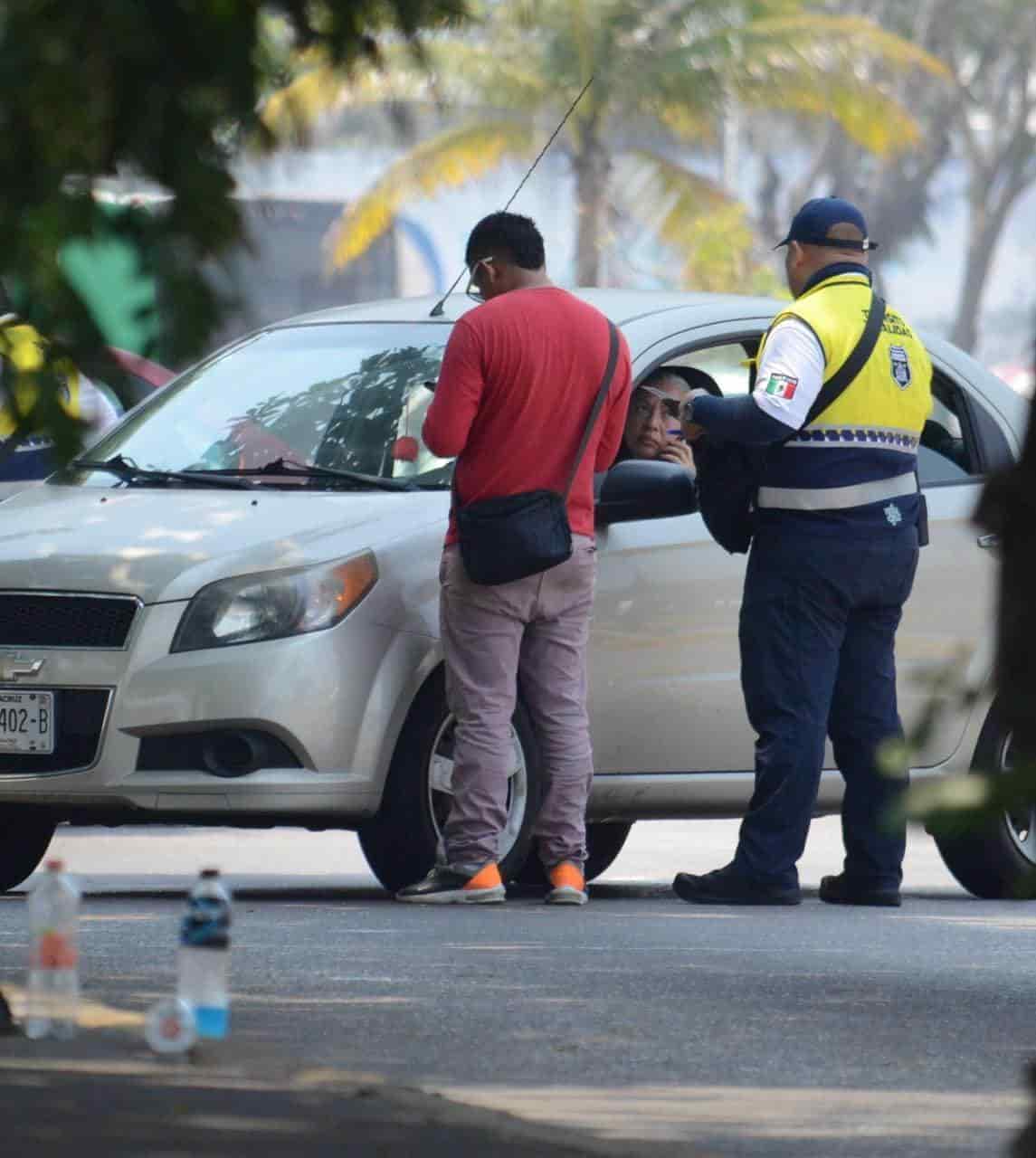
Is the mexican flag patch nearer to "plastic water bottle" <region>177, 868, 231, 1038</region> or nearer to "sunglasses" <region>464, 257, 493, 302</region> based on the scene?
"sunglasses" <region>464, 257, 493, 302</region>

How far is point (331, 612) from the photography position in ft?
29.0

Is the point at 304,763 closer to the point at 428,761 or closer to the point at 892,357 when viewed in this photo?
the point at 428,761

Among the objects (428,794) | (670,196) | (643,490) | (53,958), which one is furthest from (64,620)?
(670,196)

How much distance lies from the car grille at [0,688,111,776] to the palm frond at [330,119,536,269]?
2804 centimetres

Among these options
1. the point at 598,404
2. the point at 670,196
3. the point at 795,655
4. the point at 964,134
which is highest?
the point at 598,404

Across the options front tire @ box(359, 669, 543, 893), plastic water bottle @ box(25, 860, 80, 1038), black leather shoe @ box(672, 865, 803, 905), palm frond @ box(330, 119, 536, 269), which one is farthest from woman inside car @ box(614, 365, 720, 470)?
palm frond @ box(330, 119, 536, 269)

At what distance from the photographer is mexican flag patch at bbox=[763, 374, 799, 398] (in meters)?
8.88

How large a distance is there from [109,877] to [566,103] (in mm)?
27855

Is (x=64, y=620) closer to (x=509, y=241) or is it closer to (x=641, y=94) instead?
(x=509, y=241)

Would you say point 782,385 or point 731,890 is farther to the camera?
point 731,890

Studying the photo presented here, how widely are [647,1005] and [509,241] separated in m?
2.98

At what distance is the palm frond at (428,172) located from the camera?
1462 inches

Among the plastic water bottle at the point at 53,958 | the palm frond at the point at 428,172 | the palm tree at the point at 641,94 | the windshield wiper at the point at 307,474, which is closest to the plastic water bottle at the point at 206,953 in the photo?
the plastic water bottle at the point at 53,958

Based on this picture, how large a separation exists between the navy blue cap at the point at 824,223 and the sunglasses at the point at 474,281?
815 mm
